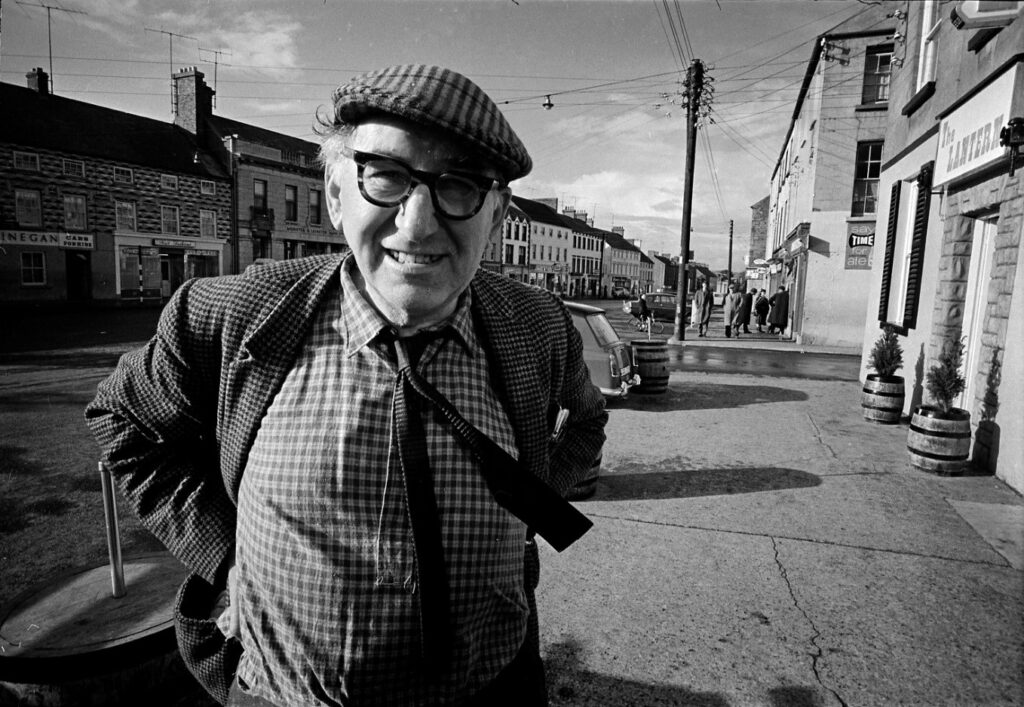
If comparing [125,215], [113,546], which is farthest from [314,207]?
[113,546]

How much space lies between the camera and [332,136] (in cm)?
147

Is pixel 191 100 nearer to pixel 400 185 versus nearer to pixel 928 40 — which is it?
pixel 928 40

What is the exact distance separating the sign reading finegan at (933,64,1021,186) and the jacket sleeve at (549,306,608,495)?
241 inches

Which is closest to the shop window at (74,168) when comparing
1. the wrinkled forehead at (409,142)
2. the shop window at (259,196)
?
the shop window at (259,196)

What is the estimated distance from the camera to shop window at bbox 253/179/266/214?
34.2 m

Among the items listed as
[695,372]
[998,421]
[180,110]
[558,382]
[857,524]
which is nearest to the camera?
[558,382]

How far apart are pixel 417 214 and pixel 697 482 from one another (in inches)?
200

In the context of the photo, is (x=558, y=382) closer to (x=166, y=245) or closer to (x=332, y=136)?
(x=332, y=136)

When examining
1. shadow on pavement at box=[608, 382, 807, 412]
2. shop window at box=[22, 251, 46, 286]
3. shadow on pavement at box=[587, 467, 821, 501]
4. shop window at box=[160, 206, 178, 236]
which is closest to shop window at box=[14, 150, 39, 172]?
shop window at box=[22, 251, 46, 286]

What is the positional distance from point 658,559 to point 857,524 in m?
1.81

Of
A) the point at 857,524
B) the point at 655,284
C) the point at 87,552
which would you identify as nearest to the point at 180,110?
the point at 87,552

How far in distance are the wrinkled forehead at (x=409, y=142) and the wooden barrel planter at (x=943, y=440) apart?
6344 mm

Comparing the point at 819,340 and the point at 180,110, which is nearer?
the point at 819,340

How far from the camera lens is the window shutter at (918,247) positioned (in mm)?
8211
